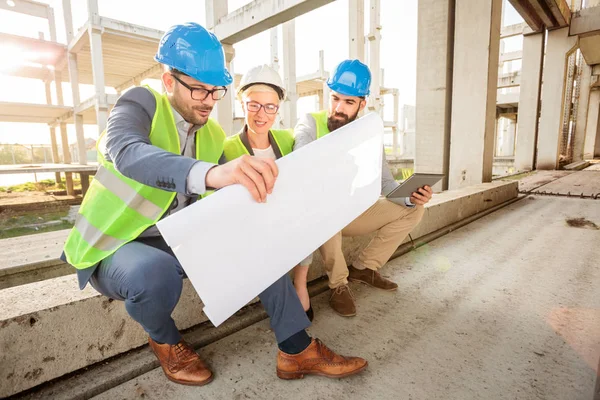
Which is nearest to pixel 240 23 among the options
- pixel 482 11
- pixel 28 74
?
pixel 482 11

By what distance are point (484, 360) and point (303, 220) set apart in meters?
1.28

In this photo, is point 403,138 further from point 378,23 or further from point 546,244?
point 546,244

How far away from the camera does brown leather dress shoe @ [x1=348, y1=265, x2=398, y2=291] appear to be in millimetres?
Result: 2496

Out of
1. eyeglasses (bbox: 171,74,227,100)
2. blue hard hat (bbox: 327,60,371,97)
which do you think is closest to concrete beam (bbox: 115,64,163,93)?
blue hard hat (bbox: 327,60,371,97)

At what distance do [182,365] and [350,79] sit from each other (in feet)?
7.22

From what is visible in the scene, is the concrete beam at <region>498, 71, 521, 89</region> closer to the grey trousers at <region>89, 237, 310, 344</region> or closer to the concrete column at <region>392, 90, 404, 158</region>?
the concrete column at <region>392, 90, 404, 158</region>

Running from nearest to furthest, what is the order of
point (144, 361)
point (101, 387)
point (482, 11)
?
point (101, 387) < point (144, 361) < point (482, 11)

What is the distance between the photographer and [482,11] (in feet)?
19.0

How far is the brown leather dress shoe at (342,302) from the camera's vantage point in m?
2.12

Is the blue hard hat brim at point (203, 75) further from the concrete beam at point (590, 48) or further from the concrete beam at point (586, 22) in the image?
the concrete beam at point (590, 48)

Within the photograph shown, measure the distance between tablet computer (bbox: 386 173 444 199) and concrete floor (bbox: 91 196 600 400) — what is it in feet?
2.55

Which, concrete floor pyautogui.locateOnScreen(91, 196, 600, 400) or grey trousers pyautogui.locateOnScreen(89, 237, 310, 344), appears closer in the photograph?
grey trousers pyautogui.locateOnScreen(89, 237, 310, 344)

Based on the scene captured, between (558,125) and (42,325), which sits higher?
(558,125)

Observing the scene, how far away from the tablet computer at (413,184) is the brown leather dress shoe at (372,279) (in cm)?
67
